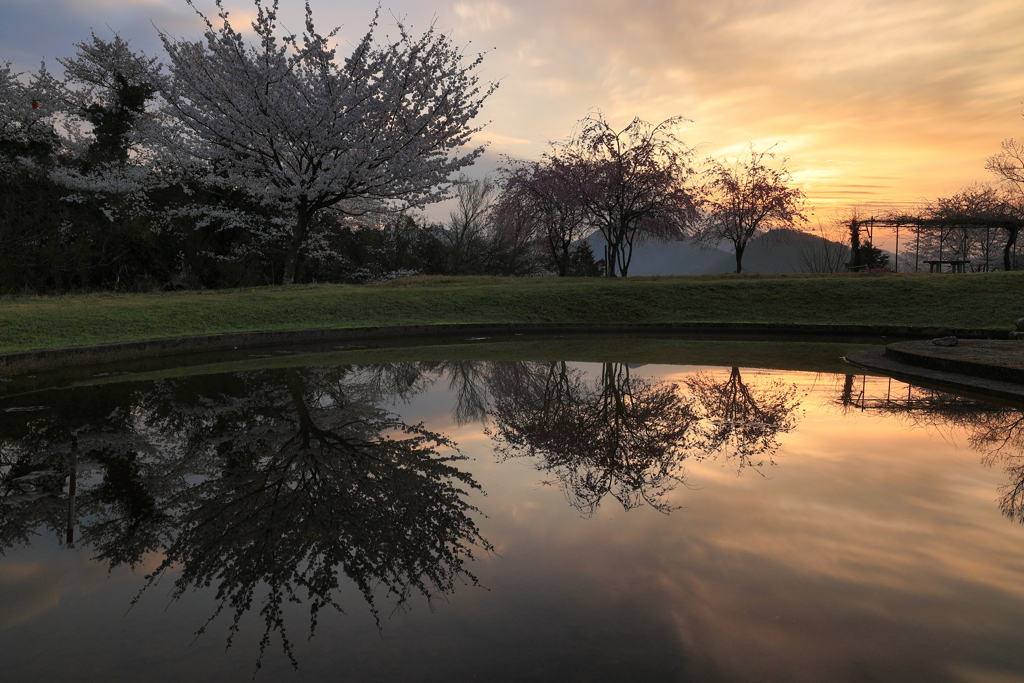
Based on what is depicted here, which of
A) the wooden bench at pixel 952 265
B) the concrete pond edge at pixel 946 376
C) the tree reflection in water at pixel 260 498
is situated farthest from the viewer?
the wooden bench at pixel 952 265

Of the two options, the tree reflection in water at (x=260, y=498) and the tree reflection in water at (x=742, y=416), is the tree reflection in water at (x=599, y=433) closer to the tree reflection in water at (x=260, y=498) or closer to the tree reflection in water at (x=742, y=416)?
the tree reflection in water at (x=742, y=416)

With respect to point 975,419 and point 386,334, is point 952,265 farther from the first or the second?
point 975,419

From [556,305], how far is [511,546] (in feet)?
64.1

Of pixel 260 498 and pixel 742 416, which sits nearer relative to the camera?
pixel 260 498

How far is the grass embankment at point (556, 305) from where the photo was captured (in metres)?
16.9

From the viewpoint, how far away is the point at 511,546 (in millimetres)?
4180

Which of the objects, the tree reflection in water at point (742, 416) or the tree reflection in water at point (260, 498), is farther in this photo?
the tree reflection in water at point (742, 416)

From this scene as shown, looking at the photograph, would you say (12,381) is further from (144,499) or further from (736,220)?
(736,220)

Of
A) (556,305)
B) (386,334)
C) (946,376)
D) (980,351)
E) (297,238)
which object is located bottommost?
(946,376)

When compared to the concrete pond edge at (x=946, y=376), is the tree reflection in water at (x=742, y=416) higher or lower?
lower

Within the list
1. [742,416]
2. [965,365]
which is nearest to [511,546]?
[742,416]

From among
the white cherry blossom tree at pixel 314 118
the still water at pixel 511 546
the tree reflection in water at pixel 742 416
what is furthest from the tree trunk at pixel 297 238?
the tree reflection in water at pixel 742 416

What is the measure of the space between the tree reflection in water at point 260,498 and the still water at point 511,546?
3cm

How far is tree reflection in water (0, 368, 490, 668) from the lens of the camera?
3773 mm
